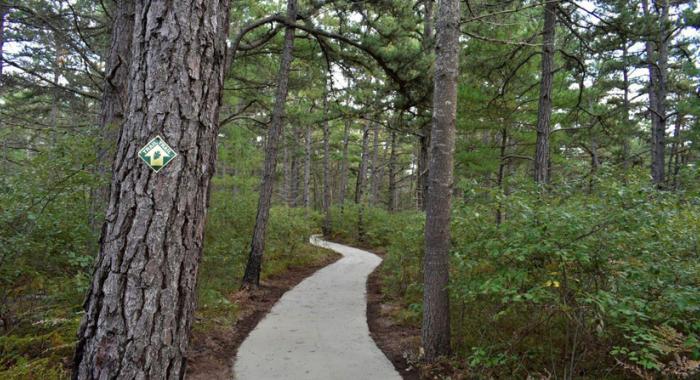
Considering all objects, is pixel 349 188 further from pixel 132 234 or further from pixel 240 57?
pixel 132 234

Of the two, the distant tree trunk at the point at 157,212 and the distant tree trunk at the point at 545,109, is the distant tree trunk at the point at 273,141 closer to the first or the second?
the distant tree trunk at the point at 545,109

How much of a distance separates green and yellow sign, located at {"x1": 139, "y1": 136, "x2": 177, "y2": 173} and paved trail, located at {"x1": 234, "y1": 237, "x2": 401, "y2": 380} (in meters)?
3.07

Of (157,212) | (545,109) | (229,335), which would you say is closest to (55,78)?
(229,335)

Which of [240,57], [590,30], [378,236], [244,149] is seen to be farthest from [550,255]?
[378,236]

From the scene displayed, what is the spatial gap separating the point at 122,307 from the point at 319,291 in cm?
703

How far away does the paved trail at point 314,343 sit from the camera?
4.31 meters

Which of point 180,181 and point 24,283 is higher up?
point 180,181

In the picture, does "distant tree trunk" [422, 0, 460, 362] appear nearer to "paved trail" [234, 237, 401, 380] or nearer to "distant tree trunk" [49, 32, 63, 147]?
"paved trail" [234, 237, 401, 380]

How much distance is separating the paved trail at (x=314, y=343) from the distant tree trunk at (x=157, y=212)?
262 cm

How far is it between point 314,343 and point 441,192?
2.69 m

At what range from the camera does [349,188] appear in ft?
117

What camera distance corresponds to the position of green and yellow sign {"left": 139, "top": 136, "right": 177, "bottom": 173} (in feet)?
6.30

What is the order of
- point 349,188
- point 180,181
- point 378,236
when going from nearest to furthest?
point 180,181 < point 378,236 < point 349,188

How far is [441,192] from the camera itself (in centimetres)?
467
